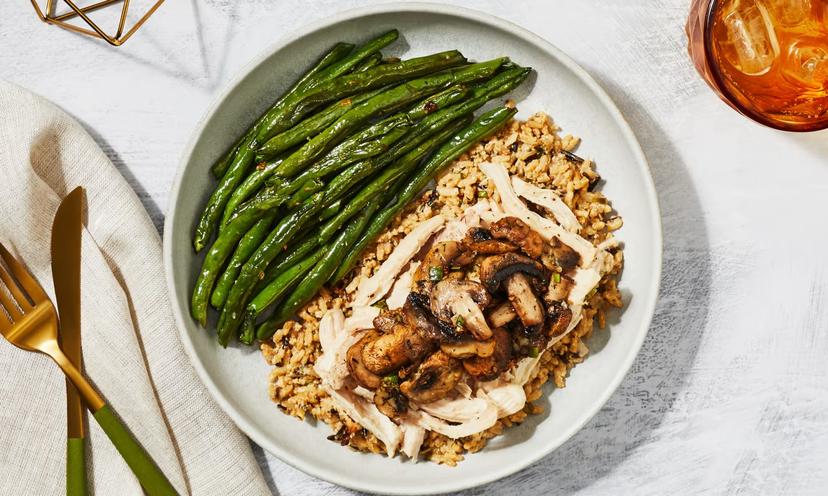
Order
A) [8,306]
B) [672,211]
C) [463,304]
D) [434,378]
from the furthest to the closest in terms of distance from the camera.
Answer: [672,211] → [8,306] → [434,378] → [463,304]

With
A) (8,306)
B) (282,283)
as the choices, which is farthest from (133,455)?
(282,283)

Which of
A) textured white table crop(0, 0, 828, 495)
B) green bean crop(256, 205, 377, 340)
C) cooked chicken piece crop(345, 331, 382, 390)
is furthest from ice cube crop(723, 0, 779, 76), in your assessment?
cooked chicken piece crop(345, 331, 382, 390)

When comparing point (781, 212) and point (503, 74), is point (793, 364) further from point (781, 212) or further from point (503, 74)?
point (503, 74)

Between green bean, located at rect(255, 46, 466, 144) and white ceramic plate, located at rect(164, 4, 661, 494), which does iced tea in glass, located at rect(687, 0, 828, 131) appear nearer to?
white ceramic plate, located at rect(164, 4, 661, 494)

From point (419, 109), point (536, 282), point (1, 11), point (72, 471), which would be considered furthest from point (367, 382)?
point (1, 11)

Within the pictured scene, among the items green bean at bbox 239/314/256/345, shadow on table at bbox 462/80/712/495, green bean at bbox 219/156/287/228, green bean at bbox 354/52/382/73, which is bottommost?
shadow on table at bbox 462/80/712/495

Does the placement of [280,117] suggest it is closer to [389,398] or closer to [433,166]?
[433,166]

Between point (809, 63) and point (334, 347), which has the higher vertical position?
point (809, 63)
